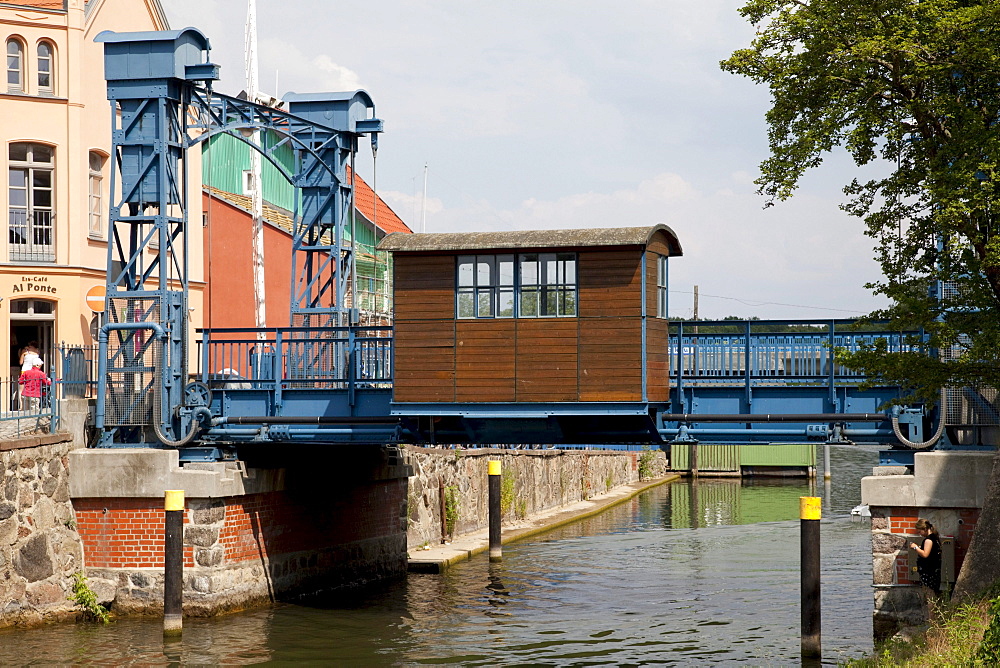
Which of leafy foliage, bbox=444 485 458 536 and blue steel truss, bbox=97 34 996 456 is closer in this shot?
blue steel truss, bbox=97 34 996 456

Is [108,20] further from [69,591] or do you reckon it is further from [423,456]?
[69,591]

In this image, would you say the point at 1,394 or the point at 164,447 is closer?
the point at 164,447

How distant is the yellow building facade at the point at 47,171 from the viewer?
96.2ft

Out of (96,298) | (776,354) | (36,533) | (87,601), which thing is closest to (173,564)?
(87,601)

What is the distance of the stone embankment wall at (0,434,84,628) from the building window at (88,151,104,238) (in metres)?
11.1

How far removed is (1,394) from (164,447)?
228 inches

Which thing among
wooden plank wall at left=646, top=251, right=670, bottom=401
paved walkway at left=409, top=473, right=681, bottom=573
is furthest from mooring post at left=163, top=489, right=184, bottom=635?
paved walkway at left=409, top=473, right=681, bottom=573

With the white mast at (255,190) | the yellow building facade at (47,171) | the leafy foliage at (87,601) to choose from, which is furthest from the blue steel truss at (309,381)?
the white mast at (255,190)

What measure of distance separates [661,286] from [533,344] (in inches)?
93.2

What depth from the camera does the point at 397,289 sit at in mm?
20312

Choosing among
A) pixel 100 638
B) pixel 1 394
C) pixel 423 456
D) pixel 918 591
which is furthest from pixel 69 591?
pixel 918 591

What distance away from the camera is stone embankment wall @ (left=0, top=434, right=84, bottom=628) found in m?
19.4

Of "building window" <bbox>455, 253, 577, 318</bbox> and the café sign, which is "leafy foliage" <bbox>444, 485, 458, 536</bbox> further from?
"building window" <bbox>455, 253, 577, 318</bbox>

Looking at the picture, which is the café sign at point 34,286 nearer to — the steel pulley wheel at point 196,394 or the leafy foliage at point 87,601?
the steel pulley wheel at point 196,394
